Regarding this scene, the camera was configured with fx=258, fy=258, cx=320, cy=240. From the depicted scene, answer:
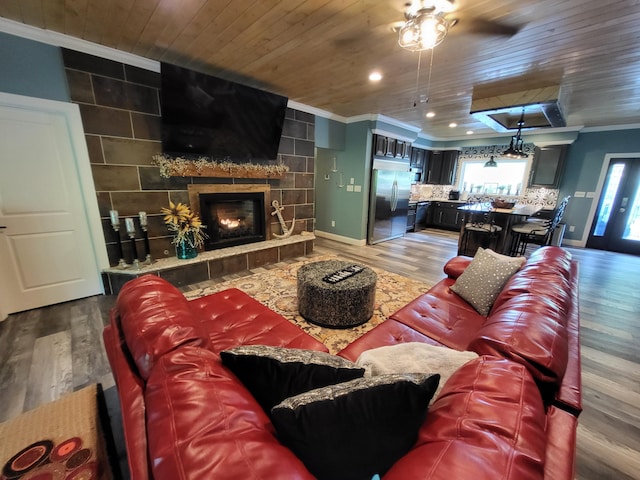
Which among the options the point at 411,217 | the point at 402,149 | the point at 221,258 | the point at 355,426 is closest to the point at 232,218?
the point at 221,258

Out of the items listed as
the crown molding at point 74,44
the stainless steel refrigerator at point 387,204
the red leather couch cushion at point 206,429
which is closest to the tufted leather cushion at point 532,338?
the red leather couch cushion at point 206,429

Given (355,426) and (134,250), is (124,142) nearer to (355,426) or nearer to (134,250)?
(134,250)

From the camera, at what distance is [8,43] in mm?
2178

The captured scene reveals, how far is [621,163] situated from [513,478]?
287 inches

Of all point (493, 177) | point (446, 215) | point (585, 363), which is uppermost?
point (493, 177)

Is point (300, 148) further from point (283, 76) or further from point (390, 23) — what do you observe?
point (390, 23)

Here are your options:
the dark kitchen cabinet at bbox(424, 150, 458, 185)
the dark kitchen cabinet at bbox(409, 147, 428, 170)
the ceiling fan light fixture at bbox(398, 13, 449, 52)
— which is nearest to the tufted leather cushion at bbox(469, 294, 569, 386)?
the ceiling fan light fixture at bbox(398, 13, 449, 52)

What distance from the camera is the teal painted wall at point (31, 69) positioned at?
219 cm

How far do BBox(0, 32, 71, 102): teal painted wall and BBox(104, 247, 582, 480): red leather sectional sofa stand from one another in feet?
7.94

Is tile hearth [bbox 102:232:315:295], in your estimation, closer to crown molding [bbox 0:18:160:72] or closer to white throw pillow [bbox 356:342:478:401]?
crown molding [bbox 0:18:160:72]

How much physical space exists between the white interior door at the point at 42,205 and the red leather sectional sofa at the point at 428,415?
214cm

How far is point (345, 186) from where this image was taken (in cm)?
538

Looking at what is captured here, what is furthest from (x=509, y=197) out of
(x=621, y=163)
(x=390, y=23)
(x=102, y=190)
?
(x=102, y=190)

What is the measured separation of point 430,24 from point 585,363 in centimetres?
279
